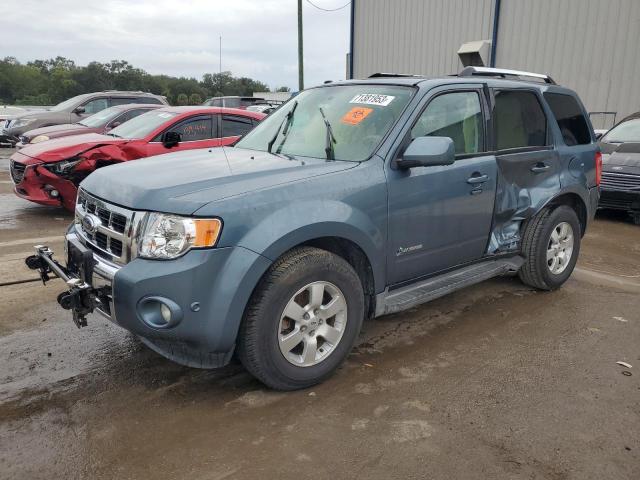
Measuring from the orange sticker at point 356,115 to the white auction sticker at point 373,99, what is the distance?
3.0 inches

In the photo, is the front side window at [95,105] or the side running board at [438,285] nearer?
the side running board at [438,285]

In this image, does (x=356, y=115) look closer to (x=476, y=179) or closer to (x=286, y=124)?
(x=286, y=124)

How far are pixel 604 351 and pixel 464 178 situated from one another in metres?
1.53

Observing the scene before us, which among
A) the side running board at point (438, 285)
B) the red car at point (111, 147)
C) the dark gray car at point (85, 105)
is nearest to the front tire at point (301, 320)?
the side running board at point (438, 285)

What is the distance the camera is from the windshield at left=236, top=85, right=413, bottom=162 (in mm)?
3527

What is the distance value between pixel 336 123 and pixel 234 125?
4.85 metres

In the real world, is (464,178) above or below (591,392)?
above

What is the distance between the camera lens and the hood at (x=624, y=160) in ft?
25.2

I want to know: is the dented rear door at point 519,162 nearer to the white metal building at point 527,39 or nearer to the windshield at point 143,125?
the windshield at point 143,125

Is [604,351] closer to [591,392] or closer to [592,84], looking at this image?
[591,392]

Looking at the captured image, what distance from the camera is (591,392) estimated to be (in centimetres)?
315

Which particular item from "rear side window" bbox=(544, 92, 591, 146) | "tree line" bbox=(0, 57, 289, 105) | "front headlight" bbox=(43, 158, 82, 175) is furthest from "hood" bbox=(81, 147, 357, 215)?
"tree line" bbox=(0, 57, 289, 105)

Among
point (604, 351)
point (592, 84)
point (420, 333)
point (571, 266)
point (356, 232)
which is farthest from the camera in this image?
point (592, 84)

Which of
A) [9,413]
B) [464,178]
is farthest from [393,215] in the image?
[9,413]
